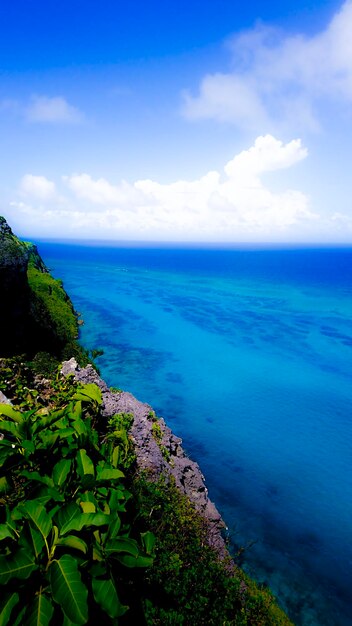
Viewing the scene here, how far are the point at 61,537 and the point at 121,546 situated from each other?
840 millimetres

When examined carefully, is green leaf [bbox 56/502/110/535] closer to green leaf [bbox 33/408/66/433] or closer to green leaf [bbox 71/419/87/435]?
green leaf [bbox 71/419/87/435]

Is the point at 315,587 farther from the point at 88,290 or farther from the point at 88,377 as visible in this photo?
the point at 88,290

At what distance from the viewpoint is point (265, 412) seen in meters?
24.1

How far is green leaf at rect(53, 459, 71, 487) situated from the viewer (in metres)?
5.05

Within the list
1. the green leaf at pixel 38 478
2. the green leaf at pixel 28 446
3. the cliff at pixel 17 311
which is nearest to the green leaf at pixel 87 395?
the green leaf at pixel 28 446

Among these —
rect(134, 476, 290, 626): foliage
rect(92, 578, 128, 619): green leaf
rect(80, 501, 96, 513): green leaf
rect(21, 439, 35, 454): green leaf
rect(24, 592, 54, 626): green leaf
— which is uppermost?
rect(21, 439, 35, 454): green leaf

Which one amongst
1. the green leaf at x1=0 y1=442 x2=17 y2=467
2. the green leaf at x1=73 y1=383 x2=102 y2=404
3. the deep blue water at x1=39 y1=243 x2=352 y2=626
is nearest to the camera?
the green leaf at x1=0 y1=442 x2=17 y2=467

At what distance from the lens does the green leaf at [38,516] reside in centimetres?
416

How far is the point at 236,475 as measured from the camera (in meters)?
17.1

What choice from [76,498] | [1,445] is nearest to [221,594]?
[76,498]

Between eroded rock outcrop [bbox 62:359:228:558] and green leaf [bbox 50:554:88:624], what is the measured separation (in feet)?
21.3

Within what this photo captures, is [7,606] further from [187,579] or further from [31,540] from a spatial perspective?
[187,579]

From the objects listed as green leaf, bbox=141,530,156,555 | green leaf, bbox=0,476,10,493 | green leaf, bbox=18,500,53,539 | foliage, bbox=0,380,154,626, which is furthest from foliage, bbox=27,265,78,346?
green leaf, bbox=18,500,53,539

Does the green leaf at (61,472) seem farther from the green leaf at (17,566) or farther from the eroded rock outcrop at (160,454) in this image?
the eroded rock outcrop at (160,454)
